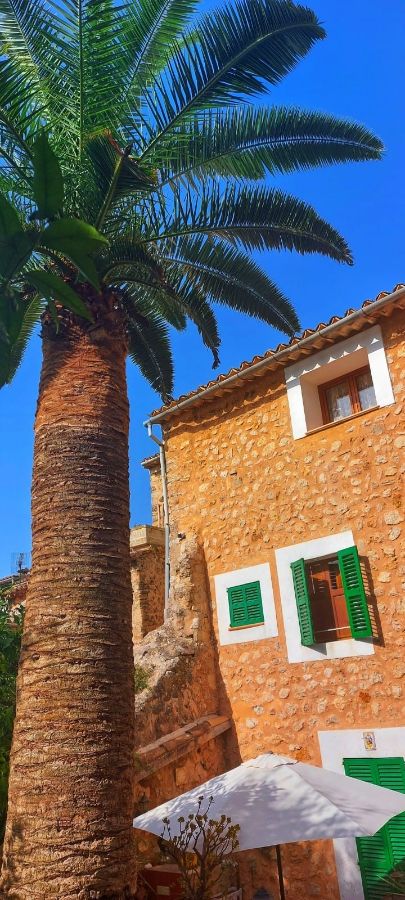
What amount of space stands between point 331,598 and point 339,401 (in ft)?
9.52

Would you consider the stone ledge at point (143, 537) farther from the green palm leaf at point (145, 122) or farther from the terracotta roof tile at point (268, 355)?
the green palm leaf at point (145, 122)

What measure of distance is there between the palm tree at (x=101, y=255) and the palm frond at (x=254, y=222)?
20mm

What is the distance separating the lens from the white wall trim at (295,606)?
8289 mm

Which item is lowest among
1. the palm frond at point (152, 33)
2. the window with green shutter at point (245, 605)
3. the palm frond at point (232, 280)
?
the window with green shutter at point (245, 605)

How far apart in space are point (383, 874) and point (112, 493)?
5.67 m

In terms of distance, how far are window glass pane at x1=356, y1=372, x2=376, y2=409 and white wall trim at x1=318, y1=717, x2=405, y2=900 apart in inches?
168

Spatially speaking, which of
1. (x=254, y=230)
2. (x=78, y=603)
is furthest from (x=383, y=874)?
(x=254, y=230)

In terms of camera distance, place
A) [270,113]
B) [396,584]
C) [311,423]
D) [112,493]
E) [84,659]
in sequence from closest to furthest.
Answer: [84,659], [112,493], [270,113], [396,584], [311,423]

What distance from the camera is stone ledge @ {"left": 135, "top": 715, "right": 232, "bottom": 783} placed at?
788cm

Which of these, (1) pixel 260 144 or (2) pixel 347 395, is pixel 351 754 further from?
(1) pixel 260 144

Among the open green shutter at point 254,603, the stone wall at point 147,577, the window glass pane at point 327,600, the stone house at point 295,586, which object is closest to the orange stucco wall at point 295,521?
the stone house at point 295,586

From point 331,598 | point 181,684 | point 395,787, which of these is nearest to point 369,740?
point 395,787

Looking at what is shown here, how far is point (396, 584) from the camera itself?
8.10 meters

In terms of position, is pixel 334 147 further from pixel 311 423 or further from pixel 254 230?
pixel 311 423
